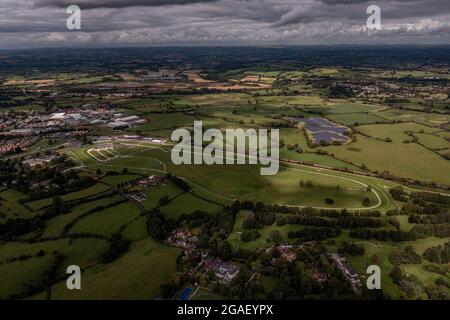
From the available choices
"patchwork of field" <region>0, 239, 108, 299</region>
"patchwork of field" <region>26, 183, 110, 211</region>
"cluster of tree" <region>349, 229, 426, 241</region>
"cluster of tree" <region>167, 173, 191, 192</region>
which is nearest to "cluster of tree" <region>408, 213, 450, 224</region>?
"cluster of tree" <region>349, 229, 426, 241</region>

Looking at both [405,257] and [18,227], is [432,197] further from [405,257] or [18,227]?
[18,227]

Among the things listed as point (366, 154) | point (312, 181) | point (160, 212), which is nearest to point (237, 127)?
point (366, 154)

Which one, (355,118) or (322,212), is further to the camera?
(355,118)

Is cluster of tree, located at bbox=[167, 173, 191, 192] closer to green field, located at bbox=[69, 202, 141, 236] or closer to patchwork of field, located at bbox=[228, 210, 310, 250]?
green field, located at bbox=[69, 202, 141, 236]

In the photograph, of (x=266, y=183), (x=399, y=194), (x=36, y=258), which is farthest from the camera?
(x=266, y=183)

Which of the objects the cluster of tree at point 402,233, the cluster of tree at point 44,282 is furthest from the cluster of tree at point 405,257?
the cluster of tree at point 44,282

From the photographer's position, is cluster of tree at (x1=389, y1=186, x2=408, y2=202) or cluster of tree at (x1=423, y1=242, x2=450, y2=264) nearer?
cluster of tree at (x1=423, y1=242, x2=450, y2=264)

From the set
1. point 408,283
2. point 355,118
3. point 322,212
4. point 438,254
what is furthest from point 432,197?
point 355,118
